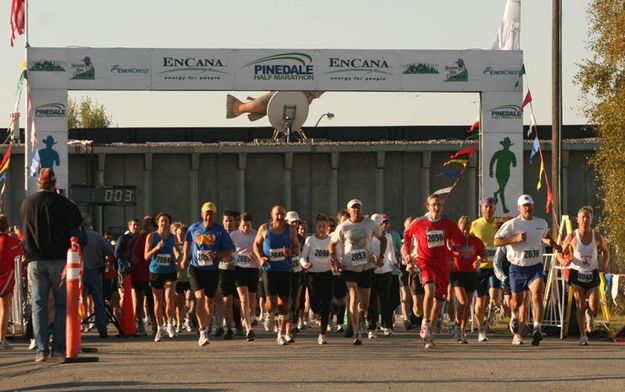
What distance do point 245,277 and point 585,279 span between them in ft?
14.5

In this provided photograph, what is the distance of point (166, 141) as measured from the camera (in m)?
52.6

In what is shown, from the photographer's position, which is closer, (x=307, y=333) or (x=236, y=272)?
(x=236, y=272)

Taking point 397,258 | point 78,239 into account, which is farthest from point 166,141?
point 78,239

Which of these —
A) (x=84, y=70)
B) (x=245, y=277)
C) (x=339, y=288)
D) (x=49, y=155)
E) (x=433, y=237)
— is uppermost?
(x=84, y=70)

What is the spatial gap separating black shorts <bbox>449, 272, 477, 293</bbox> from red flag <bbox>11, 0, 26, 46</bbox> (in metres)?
14.5

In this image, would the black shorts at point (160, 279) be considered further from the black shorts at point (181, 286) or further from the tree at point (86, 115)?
the tree at point (86, 115)

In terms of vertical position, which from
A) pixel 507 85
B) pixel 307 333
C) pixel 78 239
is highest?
pixel 507 85

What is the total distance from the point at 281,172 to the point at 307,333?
24.0 meters

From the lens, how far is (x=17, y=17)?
104 ft

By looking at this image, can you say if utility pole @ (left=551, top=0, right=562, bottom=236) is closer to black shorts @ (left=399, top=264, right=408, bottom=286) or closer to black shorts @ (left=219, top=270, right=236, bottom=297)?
black shorts @ (left=399, top=264, right=408, bottom=286)

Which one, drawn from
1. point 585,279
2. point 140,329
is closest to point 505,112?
point 140,329

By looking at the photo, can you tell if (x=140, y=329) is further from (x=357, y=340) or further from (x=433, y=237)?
(x=433, y=237)

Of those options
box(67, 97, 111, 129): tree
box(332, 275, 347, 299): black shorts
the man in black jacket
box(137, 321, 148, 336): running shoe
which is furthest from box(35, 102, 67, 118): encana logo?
box(67, 97, 111, 129): tree

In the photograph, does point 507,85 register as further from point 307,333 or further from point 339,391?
point 339,391
